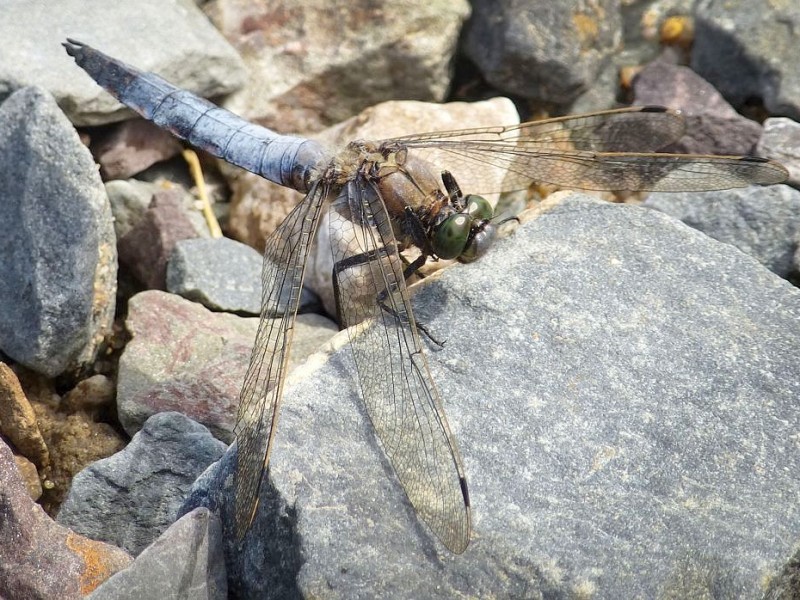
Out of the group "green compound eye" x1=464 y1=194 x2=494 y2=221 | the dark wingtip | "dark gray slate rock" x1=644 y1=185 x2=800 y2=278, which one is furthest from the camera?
the dark wingtip

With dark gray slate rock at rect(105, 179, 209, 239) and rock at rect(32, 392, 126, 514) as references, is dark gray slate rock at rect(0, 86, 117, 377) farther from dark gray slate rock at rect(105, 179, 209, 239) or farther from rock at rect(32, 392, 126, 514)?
dark gray slate rock at rect(105, 179, 209, 239)

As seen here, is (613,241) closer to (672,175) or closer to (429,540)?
(672,175)

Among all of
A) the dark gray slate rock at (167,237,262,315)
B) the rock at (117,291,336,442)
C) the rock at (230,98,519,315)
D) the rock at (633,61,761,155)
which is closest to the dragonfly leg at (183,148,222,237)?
the rock at (230,98,519,315)

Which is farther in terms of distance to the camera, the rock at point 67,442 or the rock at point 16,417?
the rock at point 67,442

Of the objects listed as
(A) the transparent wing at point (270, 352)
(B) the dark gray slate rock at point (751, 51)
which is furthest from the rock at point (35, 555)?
(B) the dark gray slate rock at point (751, 51)

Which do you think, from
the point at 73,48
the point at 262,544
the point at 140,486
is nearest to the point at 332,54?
the point at 73,48

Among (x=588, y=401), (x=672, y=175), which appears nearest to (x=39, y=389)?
(x=588, y=401)

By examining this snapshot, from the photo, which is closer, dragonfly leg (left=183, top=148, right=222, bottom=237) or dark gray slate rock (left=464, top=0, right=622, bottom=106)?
dragonfly leg (left=183, top=148, right=222, bottom=237)

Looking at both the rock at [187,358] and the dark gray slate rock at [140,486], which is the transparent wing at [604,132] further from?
the dark gray slate rock at [140,486]
